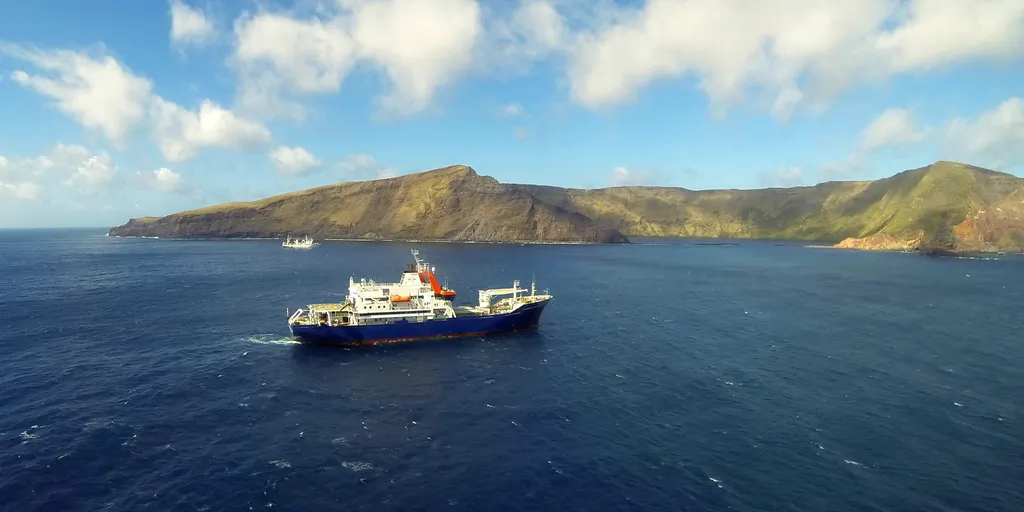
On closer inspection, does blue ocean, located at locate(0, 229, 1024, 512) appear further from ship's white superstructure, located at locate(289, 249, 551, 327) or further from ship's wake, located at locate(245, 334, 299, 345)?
ship's white superstructure, located at locate(289, 249, 551, 327)

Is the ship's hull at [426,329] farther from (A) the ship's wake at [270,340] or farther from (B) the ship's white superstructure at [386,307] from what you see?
(A) the ship's wake at [270,340]

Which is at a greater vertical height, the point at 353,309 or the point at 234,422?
the point at 353,309

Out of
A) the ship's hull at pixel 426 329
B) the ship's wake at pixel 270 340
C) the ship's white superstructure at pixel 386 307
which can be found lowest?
the ship's wake at pixel 270 340

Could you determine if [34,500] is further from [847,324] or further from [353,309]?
[847,324]

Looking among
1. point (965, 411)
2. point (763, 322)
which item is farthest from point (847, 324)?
point (965, 411)

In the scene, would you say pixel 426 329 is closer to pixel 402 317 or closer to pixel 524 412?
pixel 402 317

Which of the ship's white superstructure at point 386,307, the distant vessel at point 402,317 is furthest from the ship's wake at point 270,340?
the ship's white superstructure at point 386,307

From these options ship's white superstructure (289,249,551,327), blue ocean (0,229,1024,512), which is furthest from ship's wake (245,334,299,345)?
ship's white superstructure (289,249,551,327)
